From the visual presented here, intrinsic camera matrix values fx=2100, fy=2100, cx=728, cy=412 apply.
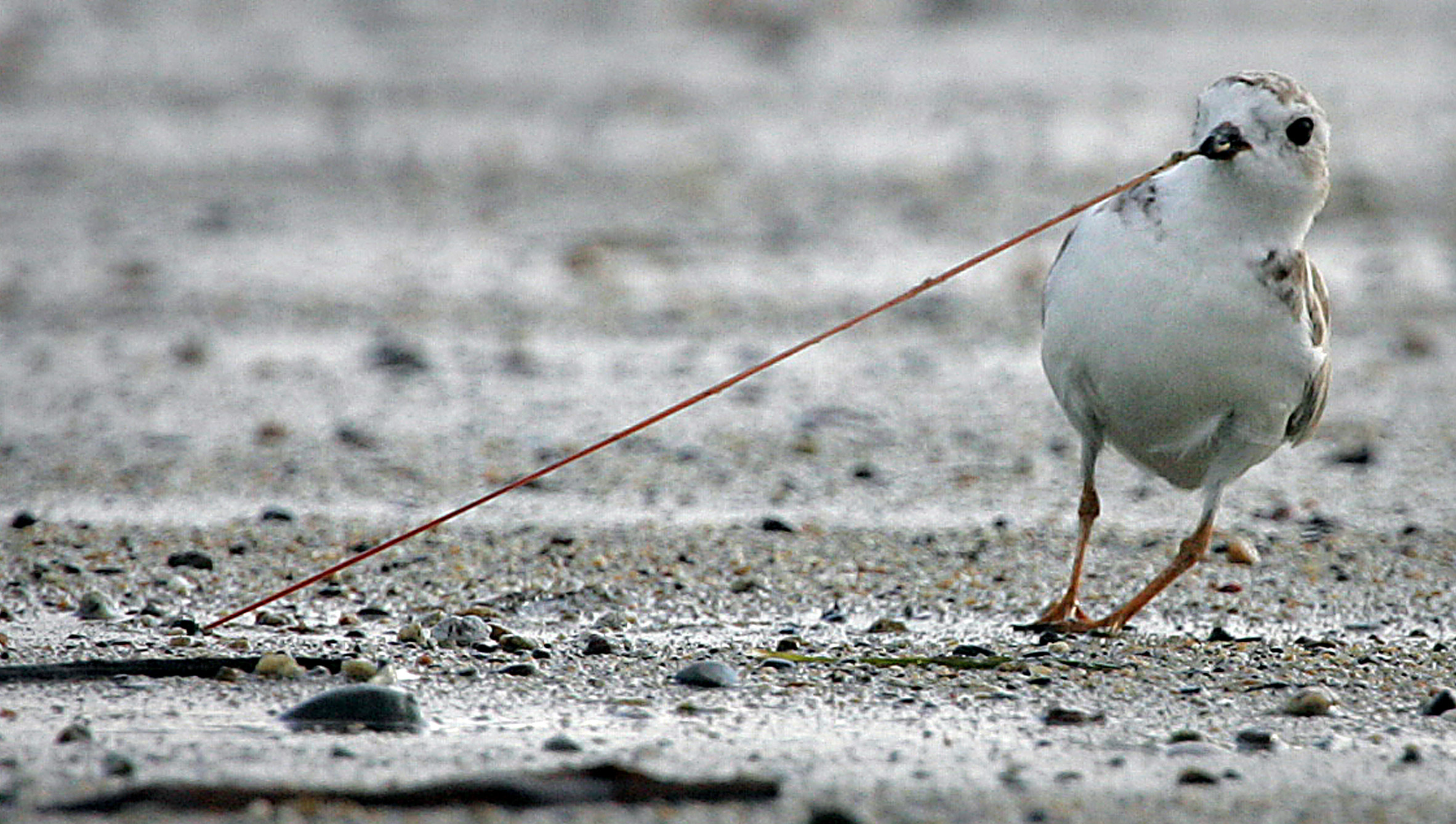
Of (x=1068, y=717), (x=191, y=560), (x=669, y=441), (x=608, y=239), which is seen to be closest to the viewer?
(x=1068, y=717)

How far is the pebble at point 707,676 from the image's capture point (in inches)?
162

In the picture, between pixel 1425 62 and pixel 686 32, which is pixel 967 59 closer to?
pixel 686 32

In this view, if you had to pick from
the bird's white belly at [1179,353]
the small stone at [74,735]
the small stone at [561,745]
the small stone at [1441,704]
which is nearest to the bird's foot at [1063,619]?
the bird's white belly at [1179,353]

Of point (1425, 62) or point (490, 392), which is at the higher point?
point (1425, 62)

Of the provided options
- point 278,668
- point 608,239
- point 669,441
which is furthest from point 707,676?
point 608,239

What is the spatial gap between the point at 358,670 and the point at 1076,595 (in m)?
1.72

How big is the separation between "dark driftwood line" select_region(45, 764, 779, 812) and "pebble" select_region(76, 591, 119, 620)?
4.63 ft

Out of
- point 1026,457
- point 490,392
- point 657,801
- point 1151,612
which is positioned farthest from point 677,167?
point 657,801

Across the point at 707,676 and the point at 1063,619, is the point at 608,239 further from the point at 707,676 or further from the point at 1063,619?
the point at 707,676

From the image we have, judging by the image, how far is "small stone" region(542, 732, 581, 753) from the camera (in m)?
3.62

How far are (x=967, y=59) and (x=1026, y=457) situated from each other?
9346 millimetres

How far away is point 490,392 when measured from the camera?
7.24 meters

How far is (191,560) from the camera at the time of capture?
510 cm

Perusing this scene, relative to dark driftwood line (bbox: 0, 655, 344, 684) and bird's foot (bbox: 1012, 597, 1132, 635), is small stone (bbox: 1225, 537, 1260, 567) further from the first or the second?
dark driftwood line (bbox: 0, 655, 344, 684)
